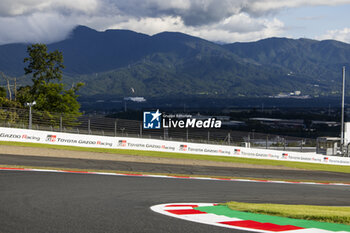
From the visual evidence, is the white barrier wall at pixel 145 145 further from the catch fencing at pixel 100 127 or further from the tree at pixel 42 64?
the tree at pixel 42 64

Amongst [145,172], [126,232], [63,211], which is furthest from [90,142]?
[126,232]

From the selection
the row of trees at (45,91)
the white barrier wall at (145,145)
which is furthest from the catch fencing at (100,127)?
the row of trees at (45,91)

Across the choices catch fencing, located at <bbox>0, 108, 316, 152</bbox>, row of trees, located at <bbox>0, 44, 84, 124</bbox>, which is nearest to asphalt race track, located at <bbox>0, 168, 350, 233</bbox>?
catch fencing, located at <bbox>0, 108, 316, 152</bbox>

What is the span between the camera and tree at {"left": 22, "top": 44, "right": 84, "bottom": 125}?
54469 millimetres

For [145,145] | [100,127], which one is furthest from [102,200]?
[100,127]

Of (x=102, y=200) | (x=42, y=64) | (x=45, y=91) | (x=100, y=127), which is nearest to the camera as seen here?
(x=102, y=200)

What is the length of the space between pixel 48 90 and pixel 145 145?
2839 cm

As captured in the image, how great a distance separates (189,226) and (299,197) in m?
8.08

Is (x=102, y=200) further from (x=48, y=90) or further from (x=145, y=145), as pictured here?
(x=48, y=90)

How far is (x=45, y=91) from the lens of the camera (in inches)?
2192

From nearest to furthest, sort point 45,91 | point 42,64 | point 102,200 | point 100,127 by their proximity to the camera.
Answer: point 102,200, point 100,127, point 45,91, point 42,64

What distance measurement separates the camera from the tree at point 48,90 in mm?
54469

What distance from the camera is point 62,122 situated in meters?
31.6

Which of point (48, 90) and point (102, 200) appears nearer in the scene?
point (102, 200)
